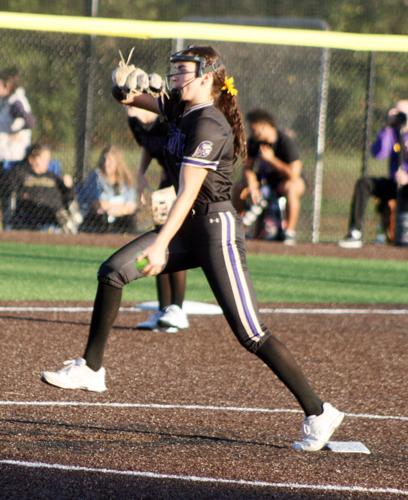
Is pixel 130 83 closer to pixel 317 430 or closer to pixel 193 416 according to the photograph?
pixel 193 416

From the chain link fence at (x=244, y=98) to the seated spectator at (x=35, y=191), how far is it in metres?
0.12

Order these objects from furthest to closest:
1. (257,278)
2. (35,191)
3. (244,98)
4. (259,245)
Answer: (244,98)
(35,191)
(259,245)
(257,278)

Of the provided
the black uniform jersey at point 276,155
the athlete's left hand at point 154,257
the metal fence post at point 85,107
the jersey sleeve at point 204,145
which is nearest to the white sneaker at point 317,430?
the athlete's left hand at point 154,257

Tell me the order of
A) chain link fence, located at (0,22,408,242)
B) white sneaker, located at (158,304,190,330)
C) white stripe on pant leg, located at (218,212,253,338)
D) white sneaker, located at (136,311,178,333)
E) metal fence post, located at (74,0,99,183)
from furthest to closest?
chain link fence, located at (0,22,408,242), metal fence post, located at (74,0,99,183), white sneaker, located at (136,311,178,333), white sneaker, located at (158,304,190,330), white stripe on pant leg, located at (218,212,253,338)

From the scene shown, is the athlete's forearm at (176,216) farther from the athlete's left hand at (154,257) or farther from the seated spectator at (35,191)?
the seated spectator at (35,191)

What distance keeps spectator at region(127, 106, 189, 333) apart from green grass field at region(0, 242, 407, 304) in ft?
7.30

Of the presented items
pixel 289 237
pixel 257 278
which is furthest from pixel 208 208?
pixel 289 237

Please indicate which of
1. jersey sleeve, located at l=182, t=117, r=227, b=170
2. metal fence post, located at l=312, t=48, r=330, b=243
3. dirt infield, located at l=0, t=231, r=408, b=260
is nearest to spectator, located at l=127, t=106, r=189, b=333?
jersey sleeve, located at l=182, t=117, r=227, b=170

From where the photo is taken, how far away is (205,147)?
20.2 feet

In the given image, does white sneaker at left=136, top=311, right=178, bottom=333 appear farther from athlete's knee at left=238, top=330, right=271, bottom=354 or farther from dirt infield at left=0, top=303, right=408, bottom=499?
athlete's knee at left=238, top=330, right=271, bottom=354

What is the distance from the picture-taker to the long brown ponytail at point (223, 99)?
6.51m

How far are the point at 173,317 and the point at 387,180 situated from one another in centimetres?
839

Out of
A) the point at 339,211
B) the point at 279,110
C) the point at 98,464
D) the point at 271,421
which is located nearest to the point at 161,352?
the point at 271,421

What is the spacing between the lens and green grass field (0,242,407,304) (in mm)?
12672
